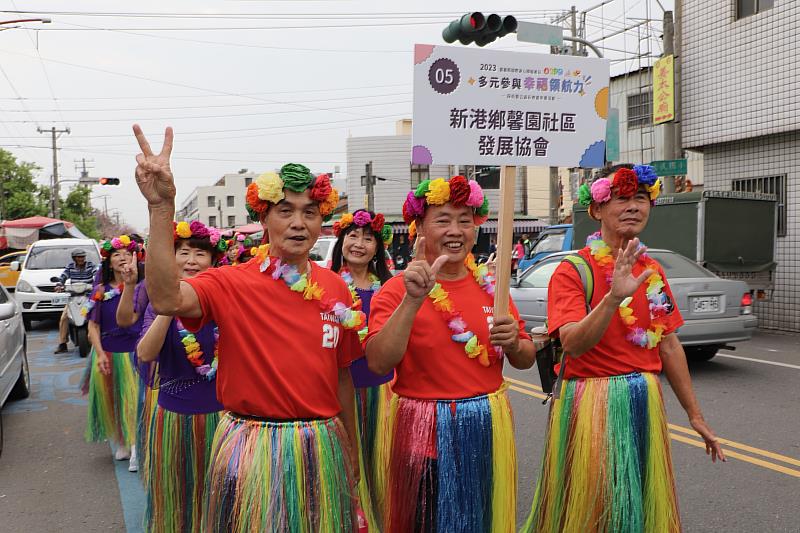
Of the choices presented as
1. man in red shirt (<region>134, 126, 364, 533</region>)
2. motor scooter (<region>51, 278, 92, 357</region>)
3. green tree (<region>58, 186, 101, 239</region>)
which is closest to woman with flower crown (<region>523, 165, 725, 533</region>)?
man in red shirt (<region>134, 126, 364, 533</region>)

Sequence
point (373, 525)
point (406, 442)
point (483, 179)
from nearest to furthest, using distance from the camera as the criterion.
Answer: point (406, 442) → point (373, 525) → point (483, 179)

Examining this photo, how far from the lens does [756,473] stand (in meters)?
4.72

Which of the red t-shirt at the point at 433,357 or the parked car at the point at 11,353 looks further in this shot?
the parked car at the point at 11,353

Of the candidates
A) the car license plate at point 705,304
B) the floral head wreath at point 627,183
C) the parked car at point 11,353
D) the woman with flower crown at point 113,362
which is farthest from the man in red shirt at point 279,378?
the car license plate at point 705,304

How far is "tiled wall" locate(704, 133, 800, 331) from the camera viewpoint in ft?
36.9

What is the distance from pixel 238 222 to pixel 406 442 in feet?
293

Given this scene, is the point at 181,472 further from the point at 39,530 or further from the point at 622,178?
the point at 622,178

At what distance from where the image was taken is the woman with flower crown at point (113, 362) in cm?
552

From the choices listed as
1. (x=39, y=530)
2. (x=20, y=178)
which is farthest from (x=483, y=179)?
(x=39, y=530)

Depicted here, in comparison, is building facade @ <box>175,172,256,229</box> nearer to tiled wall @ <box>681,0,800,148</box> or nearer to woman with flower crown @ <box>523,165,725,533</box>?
tiled wall @ <box>681,0,800,148</box>

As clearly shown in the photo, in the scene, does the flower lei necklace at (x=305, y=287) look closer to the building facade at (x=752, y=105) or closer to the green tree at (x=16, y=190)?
the building facade at (x=752, y=105)

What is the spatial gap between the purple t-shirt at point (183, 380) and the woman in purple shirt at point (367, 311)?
2.50 feet

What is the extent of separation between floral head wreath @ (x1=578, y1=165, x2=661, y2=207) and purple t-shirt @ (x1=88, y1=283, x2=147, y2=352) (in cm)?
387

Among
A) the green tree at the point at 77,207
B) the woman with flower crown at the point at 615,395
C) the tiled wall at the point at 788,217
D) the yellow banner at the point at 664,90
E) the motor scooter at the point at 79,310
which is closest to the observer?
the woman with flower crown at the point at 615,395
